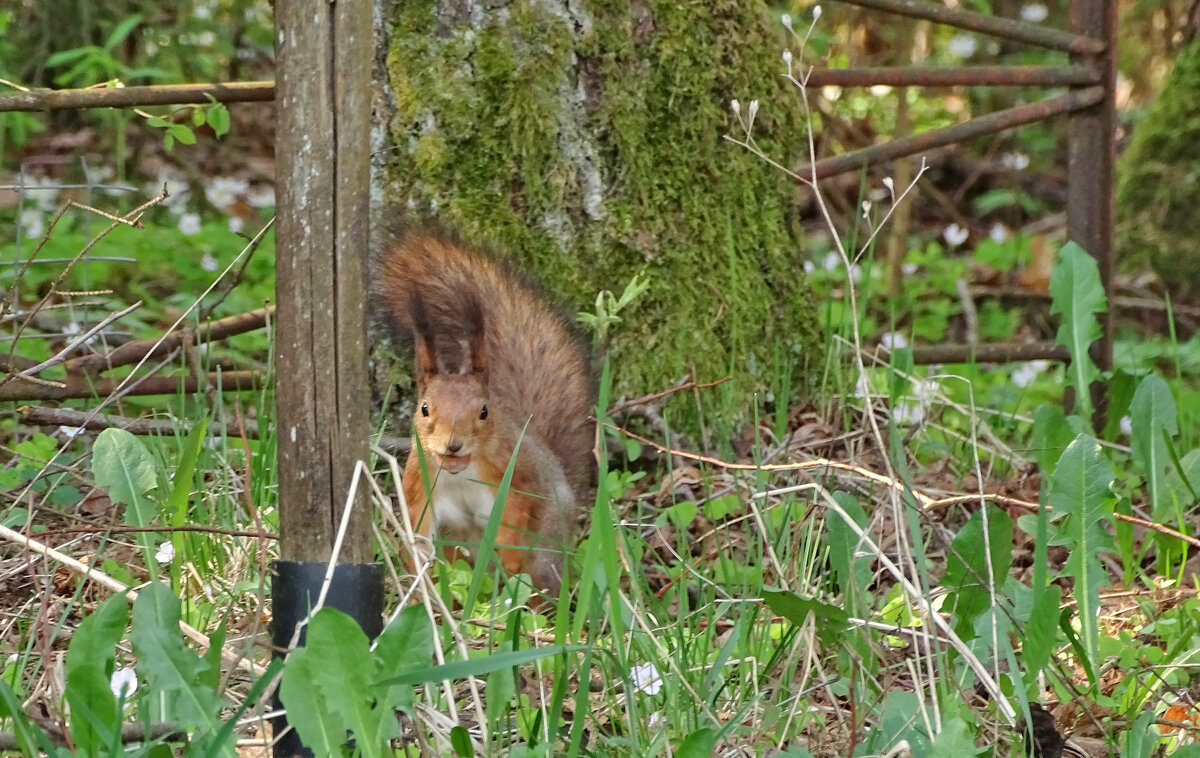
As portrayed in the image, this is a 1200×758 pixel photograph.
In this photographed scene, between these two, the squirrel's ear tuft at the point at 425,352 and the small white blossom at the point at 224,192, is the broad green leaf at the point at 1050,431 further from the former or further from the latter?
the small white blossom at the point at 224,192

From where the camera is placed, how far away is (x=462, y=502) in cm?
257

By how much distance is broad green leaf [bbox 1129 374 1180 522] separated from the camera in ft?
7.70

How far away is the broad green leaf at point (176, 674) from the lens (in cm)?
134

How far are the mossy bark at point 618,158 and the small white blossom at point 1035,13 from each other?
5.25m

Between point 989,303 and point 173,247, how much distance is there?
3.36 metres

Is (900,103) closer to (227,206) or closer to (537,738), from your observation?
(227,206)

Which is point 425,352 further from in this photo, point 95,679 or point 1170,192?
point 1170,192

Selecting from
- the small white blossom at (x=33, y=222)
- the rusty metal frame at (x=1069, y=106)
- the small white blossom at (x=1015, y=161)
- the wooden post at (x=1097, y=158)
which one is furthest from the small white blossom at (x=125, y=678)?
the small white blossom at (x=1015, y=161)

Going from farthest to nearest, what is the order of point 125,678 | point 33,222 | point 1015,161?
point 1015,161, point 33,222, point 125,678

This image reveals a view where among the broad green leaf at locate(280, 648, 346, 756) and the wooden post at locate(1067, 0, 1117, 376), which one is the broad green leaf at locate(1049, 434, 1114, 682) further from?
the wooden post at locate(1067, 0, 1117, 376)

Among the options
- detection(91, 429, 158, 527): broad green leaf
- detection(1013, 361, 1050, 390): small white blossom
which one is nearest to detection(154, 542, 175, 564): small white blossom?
detection(91, 429, 158, 527): broad green leaf

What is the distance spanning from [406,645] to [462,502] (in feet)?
3.95

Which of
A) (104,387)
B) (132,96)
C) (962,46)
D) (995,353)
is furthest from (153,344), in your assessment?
(962,46)

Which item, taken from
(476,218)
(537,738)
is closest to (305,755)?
(537,738)
